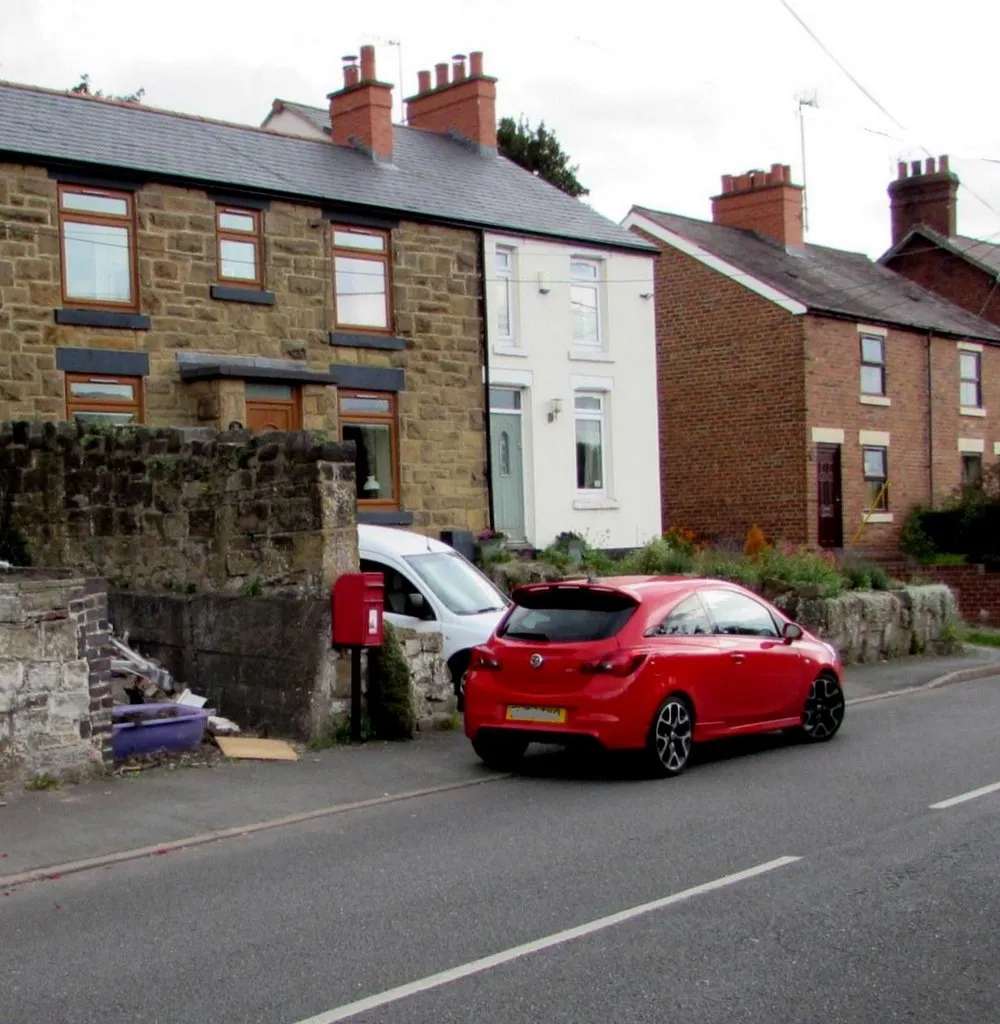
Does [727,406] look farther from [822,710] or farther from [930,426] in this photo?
[822,710]

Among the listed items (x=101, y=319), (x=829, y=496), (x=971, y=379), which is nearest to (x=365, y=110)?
(x=101, y=319)

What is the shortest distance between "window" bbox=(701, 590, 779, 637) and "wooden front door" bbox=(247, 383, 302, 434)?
33.9 feet

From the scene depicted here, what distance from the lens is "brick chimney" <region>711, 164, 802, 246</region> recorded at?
36094 mm

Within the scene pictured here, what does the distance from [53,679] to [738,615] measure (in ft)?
19.2

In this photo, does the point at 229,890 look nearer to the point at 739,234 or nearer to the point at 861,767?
the point at 861,767

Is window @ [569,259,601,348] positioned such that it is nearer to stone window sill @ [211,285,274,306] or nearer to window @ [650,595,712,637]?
stone window sill @ [211,285,274,306]

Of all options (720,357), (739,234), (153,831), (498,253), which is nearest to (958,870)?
(153,831)

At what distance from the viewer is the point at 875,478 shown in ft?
108

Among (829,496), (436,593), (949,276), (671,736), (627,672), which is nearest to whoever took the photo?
(627,672)

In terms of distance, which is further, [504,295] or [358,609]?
[504,295]

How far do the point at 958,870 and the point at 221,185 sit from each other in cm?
1657

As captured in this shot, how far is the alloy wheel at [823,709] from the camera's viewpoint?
1349 centimetres

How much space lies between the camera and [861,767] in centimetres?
1190

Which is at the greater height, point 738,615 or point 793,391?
point 793,391
